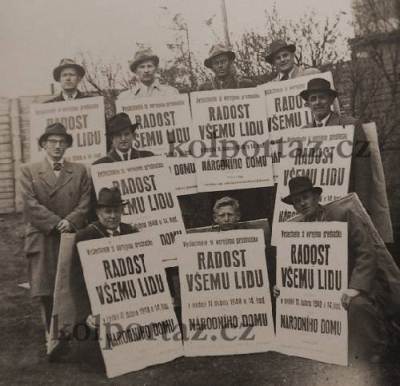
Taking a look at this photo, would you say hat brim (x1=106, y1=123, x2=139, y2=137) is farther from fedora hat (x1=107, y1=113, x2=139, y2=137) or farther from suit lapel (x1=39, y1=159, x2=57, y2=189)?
suit lapel (x1=39, y1=159, x2=57, y2=189)

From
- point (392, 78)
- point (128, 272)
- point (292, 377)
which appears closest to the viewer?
point (292, 377)

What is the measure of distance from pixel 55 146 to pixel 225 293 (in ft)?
5.62

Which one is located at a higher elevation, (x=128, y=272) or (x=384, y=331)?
(x=128, y=272)

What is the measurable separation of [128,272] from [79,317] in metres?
0.48

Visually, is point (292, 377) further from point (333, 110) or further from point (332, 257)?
point (333, 110)

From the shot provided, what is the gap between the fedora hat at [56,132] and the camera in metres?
3.77

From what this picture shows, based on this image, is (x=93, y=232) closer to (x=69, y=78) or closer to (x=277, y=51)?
(x=69, y=78)

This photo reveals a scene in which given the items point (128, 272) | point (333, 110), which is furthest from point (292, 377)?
point (333, 110)

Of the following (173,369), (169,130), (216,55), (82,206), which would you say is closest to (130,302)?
(173,369)

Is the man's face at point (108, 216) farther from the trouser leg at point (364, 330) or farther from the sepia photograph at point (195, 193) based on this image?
the trouser leg at point (364, 330)

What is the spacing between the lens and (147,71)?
3.95 metres

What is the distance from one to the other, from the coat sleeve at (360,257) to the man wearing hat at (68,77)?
91.0 inches

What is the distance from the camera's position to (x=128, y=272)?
12.3ft

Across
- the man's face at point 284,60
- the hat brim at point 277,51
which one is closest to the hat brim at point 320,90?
the man's face at point 284,60
